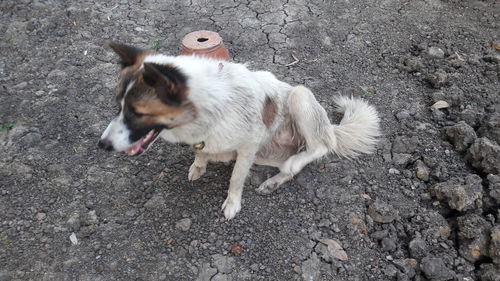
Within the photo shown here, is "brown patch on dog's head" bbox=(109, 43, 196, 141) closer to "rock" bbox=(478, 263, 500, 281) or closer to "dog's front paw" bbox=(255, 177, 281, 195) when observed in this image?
"dog's front paw" bbox=(255, 177, 281, 195)

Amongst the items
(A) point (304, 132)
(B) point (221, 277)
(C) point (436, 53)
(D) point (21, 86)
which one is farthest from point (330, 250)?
(D) point (21, 86)

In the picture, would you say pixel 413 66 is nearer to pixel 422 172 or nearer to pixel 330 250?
pixel 422 172

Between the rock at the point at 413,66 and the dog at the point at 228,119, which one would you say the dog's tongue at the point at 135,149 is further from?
the rock at the point at 413,66

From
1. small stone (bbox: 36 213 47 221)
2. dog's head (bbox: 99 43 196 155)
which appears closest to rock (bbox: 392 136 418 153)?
dog's head (bbox: 99 43 196 155)

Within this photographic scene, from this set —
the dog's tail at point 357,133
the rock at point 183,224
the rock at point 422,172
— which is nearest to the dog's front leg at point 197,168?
the rock at point 183,224

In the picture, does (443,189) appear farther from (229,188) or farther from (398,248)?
(229,188)

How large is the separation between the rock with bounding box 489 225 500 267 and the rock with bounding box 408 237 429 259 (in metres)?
0.40

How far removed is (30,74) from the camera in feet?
14.2

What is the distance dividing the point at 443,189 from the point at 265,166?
1452mm

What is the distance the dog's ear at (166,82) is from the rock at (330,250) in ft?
4.84

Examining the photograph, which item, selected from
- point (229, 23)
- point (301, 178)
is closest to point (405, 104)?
point (301, 178)

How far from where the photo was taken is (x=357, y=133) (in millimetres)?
3479

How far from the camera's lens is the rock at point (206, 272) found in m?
2.73

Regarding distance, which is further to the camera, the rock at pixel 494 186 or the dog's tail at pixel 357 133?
the dog's tail at pixel 357 133
